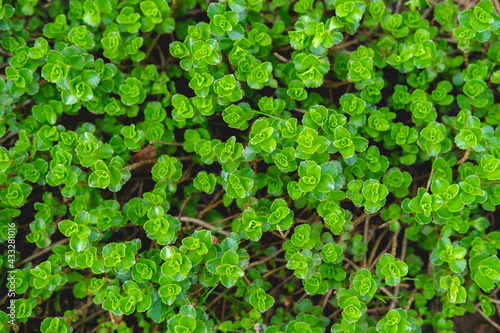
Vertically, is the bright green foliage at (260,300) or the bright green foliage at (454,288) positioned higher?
the bright green foliage at (454,288)

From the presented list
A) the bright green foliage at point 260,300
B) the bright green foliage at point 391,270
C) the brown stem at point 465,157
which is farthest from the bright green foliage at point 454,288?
the bright green foliage at point 260,300

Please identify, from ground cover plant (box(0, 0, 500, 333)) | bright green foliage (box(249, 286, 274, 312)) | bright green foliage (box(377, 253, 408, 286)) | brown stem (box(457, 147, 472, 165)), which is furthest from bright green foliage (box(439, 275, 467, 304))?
bright green foliage (box(249, 286, 274, 312))

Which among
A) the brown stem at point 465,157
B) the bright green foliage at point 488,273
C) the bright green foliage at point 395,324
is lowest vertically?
the bright green foliage at point 395,324

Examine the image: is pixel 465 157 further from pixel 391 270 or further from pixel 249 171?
pixel 249 171

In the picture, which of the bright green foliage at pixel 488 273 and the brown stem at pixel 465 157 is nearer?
the bright green foliage at pixel 488 273

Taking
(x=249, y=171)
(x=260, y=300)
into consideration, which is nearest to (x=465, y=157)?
(x=249, y=171)


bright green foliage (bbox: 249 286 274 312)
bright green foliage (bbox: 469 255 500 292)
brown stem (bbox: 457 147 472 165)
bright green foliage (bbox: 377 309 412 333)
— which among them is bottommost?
bright green foliage (bbox: 249 286 274 312)

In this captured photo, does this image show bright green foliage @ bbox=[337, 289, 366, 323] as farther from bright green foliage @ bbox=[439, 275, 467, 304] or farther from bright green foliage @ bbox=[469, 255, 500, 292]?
bright green foliage @ bbox=[469, 255, 500, 292]

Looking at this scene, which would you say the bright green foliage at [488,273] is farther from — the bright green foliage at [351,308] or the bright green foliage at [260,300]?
the bright green foliage at [260,300]
